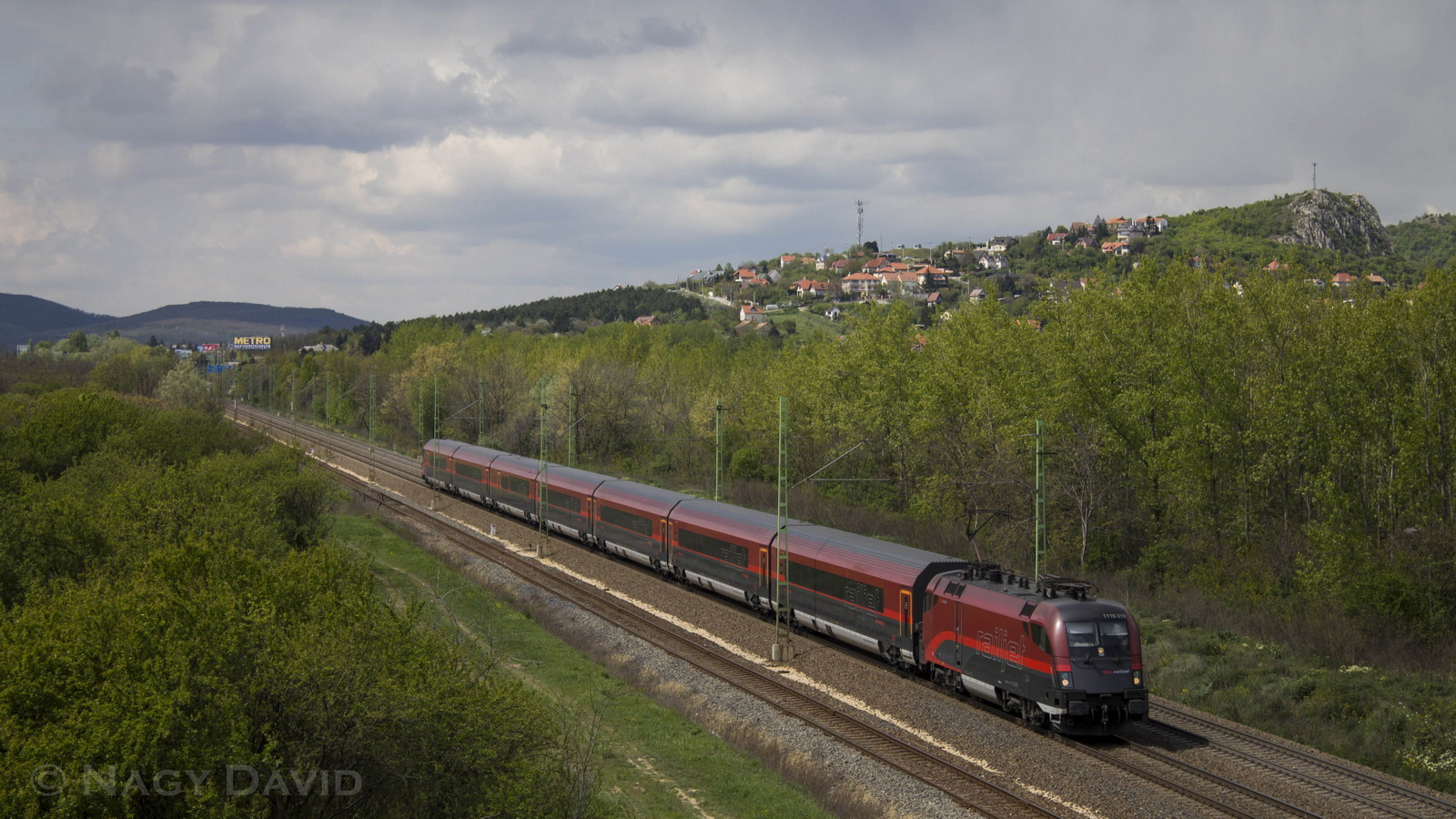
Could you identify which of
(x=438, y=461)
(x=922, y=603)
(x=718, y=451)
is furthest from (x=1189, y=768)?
(x=438, y=461)

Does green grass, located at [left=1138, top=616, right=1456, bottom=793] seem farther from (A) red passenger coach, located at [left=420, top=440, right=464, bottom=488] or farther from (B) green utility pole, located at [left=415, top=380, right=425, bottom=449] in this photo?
(B) green utility pole, located at [left=415, top=380, right=425, bottom=449]

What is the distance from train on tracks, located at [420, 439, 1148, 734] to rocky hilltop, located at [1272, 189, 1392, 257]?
173431 millimetres

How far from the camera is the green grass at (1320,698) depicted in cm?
2073

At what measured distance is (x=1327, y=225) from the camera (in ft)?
613

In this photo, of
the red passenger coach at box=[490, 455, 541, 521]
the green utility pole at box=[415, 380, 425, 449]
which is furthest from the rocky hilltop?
the red passenger coach at box=[490, 455, 541, 521]

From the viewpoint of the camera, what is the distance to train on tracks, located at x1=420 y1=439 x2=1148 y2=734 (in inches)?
822

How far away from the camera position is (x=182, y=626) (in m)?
13.5

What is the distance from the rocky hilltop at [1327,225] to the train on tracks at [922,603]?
569 ft

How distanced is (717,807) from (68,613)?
1126 cm

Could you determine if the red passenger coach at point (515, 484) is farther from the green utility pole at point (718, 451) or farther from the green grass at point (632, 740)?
the green grass at point (632, 740)

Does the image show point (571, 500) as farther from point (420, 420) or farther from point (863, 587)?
point (420, 420)

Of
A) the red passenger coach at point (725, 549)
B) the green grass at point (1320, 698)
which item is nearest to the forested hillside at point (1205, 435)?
the green grass at point (1320, 698)

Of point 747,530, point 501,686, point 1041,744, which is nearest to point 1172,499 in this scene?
point 747,530

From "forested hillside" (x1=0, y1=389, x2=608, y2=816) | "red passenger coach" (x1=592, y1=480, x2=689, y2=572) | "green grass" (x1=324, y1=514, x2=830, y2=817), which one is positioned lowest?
"green grass" (x1=324, y1=514, x2=830, y2=817)
